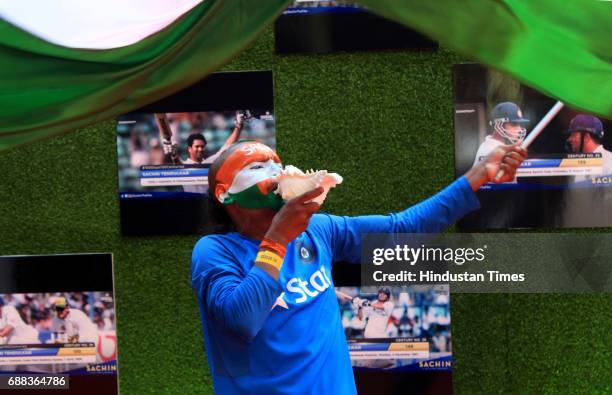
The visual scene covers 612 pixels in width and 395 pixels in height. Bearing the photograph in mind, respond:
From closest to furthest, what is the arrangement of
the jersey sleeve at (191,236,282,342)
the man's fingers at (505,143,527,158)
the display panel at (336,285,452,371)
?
the jersey sleeve at (191,236,282,342) < the man's fingers at (505,143,527,158) < the display panel at (336,285,452,371)

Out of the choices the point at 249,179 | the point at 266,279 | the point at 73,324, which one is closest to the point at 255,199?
the point at 249,179

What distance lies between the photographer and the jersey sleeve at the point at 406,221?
3.29 ft

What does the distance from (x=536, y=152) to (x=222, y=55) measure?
578mm

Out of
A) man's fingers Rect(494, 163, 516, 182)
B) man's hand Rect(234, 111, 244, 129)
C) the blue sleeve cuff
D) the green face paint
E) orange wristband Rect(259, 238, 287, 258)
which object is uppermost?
man's hand Rect(234, 111, 244, 129)

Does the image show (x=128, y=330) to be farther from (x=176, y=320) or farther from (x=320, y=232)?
(x=320, y=232)

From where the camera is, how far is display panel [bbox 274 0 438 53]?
1.21 metres

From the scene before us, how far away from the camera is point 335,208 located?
138 cm

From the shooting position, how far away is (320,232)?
1032 mm

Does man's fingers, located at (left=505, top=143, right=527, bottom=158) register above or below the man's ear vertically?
above

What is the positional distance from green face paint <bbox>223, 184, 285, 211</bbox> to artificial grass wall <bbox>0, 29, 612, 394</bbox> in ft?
1.31

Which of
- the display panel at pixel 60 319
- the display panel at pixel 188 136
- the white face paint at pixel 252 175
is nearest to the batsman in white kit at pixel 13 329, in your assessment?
the display panel at pixel 60 319

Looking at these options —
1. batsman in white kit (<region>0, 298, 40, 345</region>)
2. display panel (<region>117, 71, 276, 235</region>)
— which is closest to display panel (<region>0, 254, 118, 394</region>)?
batsman in white kit (<region>0, 298, 40, 345</region>)

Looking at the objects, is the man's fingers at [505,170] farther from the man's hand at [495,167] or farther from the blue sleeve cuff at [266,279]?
the blue sleeve cuff at [266,279]

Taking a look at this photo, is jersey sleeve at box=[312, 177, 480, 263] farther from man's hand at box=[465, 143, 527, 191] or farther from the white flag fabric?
the white flag fabric
